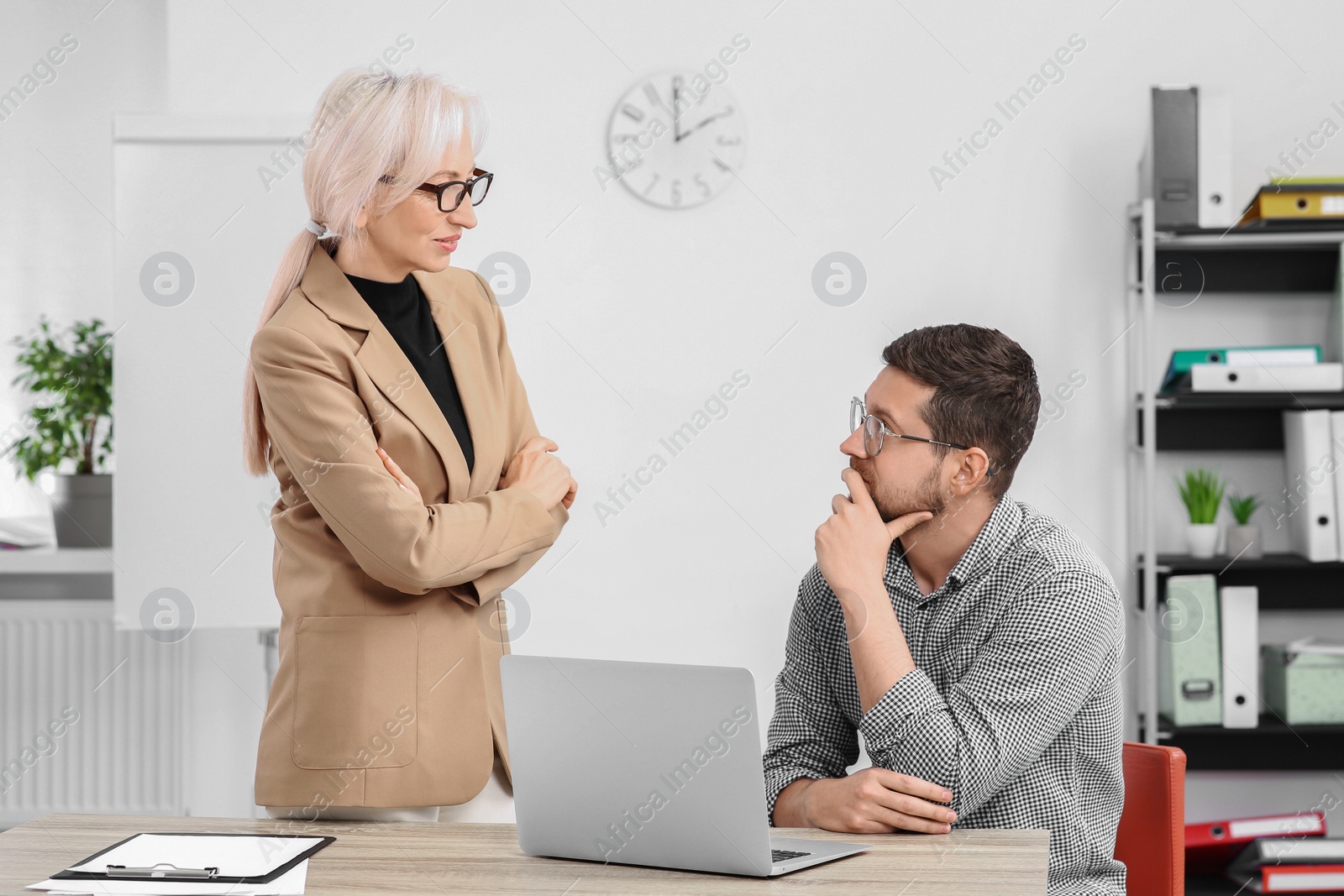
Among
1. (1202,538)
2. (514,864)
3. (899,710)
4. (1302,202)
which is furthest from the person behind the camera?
(1202,538)

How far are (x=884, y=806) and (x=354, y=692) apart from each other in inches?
26.9

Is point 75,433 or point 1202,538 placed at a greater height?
point 75,433

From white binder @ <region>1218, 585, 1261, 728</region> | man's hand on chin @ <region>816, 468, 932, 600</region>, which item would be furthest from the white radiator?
white binder @ <region>1218, 585, 1261, 728</region>

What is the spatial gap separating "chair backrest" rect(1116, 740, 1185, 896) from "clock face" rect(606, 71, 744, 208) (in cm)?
208

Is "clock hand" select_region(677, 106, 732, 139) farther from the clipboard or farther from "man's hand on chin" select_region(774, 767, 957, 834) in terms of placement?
the clipboard

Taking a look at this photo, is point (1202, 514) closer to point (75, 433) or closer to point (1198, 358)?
point (1198, 358)

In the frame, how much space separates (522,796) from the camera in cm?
137

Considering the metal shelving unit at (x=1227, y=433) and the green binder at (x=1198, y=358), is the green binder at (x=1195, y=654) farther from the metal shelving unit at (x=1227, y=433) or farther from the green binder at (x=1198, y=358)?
the green binder at (x=1198, y=358)

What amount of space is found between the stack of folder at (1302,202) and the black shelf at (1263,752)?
132cm

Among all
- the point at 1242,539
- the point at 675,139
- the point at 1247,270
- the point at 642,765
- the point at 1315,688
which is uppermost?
the point at 675,139

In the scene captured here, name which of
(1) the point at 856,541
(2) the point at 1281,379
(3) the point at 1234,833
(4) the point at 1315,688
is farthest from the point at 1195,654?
(1) the point at 856,541

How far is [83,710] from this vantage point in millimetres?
3760

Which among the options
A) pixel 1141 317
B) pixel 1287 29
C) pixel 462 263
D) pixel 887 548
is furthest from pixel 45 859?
pixel 1287 29

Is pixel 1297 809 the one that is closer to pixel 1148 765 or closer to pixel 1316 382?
pixel 1316 382
